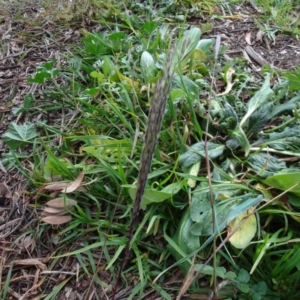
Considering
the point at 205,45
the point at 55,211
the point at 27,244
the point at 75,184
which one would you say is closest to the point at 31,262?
the point at 27,244

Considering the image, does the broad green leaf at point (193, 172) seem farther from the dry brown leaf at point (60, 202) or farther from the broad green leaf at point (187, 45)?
the broad green leaf at point (187, 45)

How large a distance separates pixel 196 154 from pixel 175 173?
11cm

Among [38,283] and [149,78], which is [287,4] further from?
[38,283]

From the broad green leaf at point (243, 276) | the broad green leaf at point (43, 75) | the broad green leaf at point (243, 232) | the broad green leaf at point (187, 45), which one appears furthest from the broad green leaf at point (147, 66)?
the broad green leaf at point (243, 276)

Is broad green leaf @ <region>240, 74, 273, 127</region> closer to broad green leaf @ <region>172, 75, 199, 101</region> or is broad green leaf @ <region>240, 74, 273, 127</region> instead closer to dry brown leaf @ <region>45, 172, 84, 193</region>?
broad green leaf @ <region>172, 75, 199, 101</region>

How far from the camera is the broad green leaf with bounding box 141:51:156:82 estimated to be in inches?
67.9

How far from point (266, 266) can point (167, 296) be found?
29 centimetres

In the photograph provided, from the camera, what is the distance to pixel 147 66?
1742mm

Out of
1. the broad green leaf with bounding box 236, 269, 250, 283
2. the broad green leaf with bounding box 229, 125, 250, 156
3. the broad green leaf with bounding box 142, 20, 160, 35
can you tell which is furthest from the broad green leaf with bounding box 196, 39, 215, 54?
the broad green leaf with bounding box 236, 269, 250, 283

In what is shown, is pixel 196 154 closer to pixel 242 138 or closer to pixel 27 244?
pixel 242 138

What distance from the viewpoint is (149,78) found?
172 cm

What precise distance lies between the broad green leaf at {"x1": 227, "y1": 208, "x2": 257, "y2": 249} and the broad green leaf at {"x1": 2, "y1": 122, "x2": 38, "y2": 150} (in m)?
0.82

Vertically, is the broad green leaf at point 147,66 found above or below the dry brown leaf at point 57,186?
above

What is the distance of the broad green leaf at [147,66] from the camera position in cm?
172
